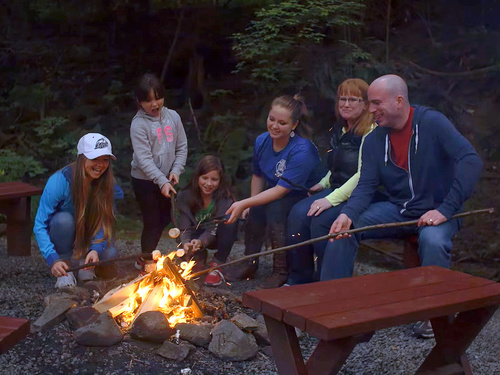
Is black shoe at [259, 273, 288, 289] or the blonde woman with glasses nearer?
the blonde woman with glasses

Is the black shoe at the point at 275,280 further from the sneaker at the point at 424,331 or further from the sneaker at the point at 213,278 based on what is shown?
the sneaker at the point at 424,331

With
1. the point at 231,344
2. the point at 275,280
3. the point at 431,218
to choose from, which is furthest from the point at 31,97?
the point at 431,218

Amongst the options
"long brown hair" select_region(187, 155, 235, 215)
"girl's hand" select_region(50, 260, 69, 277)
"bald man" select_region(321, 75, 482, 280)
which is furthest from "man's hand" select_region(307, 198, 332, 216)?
"girl's hand" select_region(50, 260, 69, 277)

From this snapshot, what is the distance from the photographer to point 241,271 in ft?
16.7

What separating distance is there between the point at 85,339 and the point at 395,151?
2.15 metres

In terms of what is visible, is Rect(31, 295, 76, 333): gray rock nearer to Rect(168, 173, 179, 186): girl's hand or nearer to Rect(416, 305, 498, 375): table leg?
Rect(168, 173, 179, 186): girl's hand

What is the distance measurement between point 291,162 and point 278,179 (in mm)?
169

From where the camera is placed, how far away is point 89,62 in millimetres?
9758

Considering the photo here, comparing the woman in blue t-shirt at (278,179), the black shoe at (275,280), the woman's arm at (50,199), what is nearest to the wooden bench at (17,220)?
the woman's arm at (50,199)

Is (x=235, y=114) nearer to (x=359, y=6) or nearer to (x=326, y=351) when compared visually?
(x=359, y=6)

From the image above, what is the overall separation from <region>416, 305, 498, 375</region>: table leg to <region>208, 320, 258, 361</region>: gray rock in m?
0.89

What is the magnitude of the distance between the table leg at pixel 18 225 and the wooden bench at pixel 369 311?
3.21 m

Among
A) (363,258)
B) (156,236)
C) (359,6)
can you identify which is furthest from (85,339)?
(359,6)

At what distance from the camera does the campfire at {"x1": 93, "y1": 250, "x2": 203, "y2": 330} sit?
389cm
